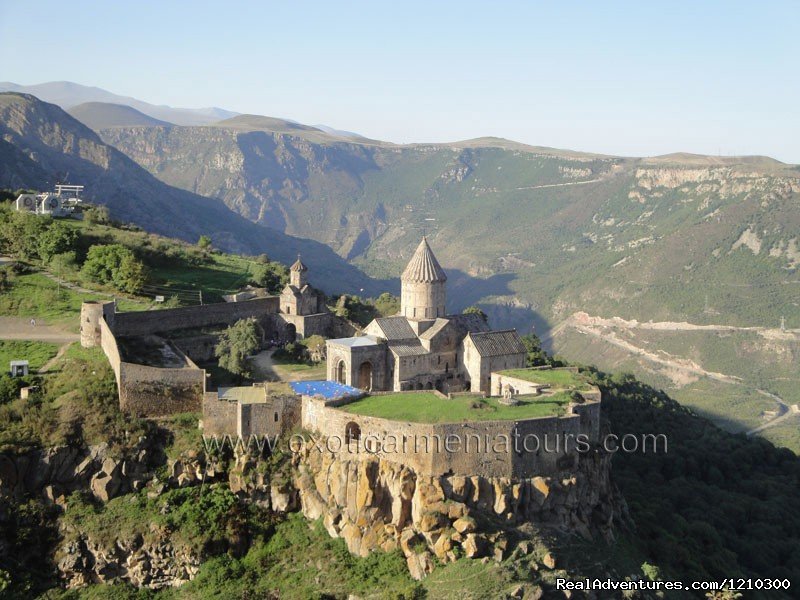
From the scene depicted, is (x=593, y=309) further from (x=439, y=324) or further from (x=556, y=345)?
(x=439, y=324)

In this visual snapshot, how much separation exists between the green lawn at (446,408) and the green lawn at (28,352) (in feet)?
51.7

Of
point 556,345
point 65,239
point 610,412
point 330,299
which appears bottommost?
point 556,345

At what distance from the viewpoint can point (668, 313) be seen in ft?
381

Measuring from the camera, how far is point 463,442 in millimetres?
35031

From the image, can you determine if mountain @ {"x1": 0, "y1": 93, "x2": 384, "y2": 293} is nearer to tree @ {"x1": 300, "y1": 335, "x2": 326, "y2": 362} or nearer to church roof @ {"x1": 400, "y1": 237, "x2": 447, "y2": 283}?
tree @ {"x1": 300, "y1": 335, "x2": 326, "y2": 362}

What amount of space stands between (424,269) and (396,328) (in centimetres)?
368

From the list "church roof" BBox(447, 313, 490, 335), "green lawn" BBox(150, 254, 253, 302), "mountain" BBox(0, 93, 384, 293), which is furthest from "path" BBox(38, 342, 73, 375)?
"mountain" BBox(0, 93, 384, 293)

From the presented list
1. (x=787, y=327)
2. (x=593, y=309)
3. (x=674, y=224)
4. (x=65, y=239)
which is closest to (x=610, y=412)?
(x=65, y=239)

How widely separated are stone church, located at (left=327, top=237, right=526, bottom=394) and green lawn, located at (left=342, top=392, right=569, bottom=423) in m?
4.32

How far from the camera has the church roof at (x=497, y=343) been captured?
44375mm

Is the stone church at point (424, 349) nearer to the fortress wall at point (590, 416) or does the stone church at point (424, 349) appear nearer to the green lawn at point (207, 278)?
the fortress wall at point (590, 416)

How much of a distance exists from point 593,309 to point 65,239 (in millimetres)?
86314

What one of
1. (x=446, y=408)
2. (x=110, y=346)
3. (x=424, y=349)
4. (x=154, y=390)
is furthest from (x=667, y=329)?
(x=154, y=390)

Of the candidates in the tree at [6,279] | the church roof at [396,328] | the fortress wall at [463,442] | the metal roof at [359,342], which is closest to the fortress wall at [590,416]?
the fortress wall at [463,442]
